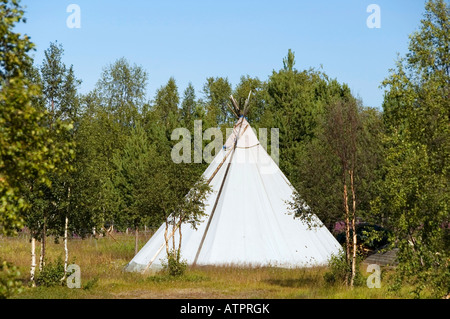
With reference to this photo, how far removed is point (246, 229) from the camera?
2906cm

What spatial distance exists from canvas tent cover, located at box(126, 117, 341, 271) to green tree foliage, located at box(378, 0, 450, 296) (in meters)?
11.6

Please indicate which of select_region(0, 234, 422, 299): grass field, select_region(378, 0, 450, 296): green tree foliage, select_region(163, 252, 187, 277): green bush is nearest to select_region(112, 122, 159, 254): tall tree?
select_region(0, 234, 422, 299): grass field

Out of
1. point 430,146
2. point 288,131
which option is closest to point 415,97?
point 430,146

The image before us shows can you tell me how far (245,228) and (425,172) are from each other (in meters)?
15.0

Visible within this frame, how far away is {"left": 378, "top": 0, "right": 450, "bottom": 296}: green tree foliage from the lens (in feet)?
47.6

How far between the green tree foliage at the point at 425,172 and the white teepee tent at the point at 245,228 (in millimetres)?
12256

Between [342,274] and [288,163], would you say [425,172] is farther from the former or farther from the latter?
[288,163]

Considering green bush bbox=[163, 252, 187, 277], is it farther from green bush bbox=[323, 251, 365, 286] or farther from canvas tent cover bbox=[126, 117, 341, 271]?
green bush bbox=[323, 251, 365, 286]

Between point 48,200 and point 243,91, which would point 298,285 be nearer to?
point 48,200

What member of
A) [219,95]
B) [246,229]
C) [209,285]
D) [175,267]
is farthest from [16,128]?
[219,95]

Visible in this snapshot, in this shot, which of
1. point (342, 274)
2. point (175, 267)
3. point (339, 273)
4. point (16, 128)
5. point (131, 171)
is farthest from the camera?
point (131, 171)
